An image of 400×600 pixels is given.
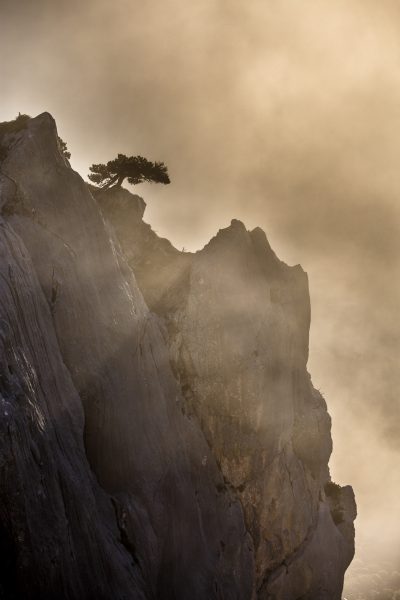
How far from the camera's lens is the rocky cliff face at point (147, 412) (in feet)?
73.7

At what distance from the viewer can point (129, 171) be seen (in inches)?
2320

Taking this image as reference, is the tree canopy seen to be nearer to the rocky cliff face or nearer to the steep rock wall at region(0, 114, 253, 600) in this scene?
the rocky cliff face

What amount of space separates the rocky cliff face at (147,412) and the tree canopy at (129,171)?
271 cm

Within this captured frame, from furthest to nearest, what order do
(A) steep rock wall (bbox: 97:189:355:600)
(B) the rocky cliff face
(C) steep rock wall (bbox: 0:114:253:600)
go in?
(A) steep rock wall (bbox: 97:189:355:600), (C) steep rock wall (bbox: 0:114:253:600), (B) the rocky cliff face

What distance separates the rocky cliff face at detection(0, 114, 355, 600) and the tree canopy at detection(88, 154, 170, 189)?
2.71 metres

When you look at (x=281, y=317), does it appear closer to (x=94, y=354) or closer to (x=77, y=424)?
(x=94, y=354)

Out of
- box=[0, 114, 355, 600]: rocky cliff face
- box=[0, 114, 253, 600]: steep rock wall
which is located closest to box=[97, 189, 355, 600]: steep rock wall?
box=[0, 114, 355, 600]: rocky cliff face

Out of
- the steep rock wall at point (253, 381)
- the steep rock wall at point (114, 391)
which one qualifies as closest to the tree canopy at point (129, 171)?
the steep rock wall at point (253, 381)

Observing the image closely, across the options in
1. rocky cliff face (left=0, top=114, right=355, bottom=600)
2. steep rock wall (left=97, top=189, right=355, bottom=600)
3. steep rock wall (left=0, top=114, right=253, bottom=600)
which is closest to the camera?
rocky cliff face (left=0, top=114, right=355, bottom=600)

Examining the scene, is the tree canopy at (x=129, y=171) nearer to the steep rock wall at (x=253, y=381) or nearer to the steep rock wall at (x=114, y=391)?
the steep rock wall at (x=253, y=381)

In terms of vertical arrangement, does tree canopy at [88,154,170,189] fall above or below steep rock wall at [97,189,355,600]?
above

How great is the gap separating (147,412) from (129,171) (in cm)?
3044

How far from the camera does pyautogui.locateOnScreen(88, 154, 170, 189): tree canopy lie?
2290 inches

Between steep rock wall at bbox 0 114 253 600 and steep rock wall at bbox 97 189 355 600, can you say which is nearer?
steep rock wall at bbox 0 114 253 600
